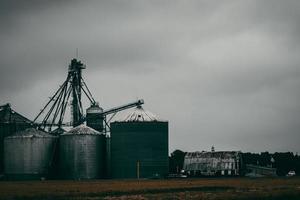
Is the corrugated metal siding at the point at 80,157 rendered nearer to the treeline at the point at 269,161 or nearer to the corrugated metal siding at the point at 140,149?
the corrugated metal siding at the point at 140,149

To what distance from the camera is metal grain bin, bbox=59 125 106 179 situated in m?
137

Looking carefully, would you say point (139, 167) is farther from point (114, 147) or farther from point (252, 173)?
point (252, 173)

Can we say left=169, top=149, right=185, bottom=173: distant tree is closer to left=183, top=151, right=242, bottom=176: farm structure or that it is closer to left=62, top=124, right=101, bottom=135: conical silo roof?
left=183, top=151, right=242, bottom=176: farm structure

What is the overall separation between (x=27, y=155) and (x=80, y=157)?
11.7m

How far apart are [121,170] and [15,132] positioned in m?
26.9

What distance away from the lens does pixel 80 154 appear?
138 meters

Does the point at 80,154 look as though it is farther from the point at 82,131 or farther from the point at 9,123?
the point at 9,123

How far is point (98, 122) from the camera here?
152m

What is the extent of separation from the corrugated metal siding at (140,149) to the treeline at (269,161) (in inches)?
957

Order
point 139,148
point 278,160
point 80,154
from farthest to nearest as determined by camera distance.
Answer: point 278,160 < point 139,148 < point 80,154

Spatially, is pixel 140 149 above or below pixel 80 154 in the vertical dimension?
above

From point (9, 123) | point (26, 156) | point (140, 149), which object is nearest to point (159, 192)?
point (140, 149)

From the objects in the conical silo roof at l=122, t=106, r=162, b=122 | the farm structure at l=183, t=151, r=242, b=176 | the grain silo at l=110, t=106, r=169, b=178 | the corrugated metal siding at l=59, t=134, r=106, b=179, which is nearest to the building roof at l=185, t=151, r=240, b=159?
the farm structure at l=183, t=151, r=242, b=176

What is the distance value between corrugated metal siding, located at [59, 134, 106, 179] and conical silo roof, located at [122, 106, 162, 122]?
8.97m
